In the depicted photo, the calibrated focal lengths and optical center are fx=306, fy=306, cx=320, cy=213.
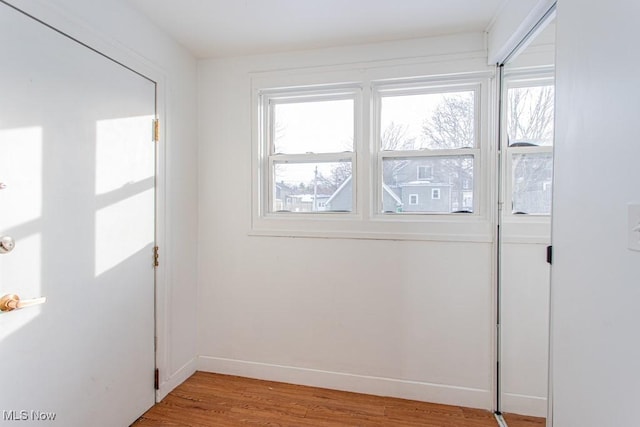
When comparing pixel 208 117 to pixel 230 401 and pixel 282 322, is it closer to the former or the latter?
pixel 282 322

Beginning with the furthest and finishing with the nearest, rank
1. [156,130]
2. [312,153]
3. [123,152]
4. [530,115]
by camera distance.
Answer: [312,153], [156,130], [123,152], [530,115]

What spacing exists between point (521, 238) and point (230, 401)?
2113 mm

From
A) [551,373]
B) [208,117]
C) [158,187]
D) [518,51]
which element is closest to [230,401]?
[158,187]

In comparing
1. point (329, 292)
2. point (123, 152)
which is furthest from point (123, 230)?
point (329, 292)

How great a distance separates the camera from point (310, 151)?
2.38 m

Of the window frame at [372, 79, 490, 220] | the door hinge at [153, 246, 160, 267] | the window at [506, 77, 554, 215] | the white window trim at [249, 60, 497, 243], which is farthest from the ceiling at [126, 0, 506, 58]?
the door hinge at [153, 246, 160, 267]

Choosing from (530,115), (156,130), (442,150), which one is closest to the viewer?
(530,115)

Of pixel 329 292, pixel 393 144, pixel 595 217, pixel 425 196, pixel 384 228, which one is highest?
pixel 393 144

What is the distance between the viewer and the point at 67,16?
1.42 m

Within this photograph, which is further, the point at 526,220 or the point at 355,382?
the point at 355,382

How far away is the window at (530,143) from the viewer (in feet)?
4.71

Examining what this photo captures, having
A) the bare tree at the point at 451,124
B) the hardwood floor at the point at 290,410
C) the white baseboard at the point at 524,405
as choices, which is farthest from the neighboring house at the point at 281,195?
the white baseboard at the point at 524,405

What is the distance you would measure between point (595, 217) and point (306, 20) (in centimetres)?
181

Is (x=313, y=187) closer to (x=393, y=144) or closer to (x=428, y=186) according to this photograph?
(x=393, y=144)
